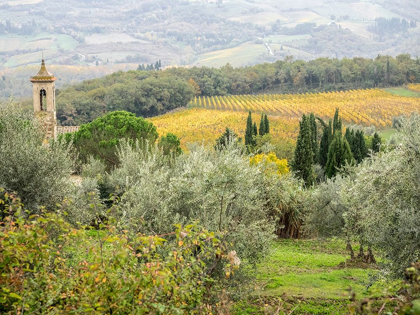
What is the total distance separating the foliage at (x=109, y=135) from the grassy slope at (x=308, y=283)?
512 inches

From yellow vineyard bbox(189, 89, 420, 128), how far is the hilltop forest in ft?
24.2

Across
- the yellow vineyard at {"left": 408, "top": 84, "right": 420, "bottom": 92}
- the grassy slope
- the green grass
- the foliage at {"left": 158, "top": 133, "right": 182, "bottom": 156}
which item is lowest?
the grassy slope

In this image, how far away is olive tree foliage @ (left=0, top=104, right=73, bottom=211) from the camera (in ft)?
44.0

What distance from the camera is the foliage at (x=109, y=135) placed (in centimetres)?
3216

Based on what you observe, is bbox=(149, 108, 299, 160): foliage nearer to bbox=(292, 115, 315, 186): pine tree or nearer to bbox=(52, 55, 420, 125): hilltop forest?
bbox=(292, 115, 315, 186): pine tree

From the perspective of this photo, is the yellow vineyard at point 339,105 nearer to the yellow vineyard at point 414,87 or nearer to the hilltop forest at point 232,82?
the hilltop forest at point 232,82

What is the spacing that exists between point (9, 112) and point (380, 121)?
7103cm

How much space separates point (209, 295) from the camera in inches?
417

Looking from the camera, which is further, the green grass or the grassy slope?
the green grass

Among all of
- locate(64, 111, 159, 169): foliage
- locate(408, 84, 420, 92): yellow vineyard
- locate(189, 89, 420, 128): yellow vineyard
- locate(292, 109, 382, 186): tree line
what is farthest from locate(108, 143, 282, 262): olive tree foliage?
locate(408, 84, 420, 92): yellow vineyard

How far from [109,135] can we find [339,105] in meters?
62.6

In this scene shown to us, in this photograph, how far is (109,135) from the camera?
33.0m

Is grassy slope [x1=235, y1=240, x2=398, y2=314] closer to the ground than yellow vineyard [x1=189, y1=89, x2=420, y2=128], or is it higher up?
closer to the ground

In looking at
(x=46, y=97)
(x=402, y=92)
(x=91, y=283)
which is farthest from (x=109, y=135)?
(x=402, y=92)
